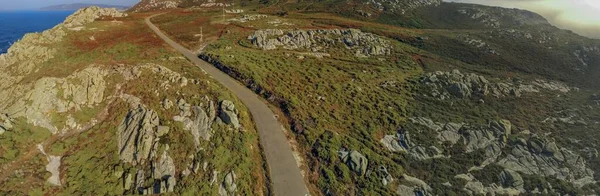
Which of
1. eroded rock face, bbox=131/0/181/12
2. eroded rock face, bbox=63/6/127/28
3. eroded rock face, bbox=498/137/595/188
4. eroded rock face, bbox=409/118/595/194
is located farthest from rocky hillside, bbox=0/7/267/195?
eroded rock face, bbox=131/0/181/12

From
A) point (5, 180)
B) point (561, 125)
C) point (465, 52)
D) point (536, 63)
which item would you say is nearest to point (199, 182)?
point (5, 180)

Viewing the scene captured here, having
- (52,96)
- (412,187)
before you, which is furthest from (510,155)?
(52,96)

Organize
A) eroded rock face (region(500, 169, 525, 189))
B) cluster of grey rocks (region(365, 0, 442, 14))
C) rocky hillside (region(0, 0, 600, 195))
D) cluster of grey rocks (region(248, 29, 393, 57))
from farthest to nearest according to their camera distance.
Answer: cluster of grey rocks (region(365, 0, 442, 14))
cluster of grey rocks (region(248, 29, 393, 57))
eroded rock face (region(500, 169, 525, 189))
rocky hillside (region(0, 0, 600, 195))

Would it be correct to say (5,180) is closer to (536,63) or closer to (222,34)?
(222,34)

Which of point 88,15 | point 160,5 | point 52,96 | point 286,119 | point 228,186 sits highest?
point 160,5

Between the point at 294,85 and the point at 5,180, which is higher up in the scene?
the point at 294,85

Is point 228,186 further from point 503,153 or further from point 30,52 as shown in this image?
point 30,52

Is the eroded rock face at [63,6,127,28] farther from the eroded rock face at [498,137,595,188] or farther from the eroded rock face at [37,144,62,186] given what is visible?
the eroded rock face at [498,137,595,188]
